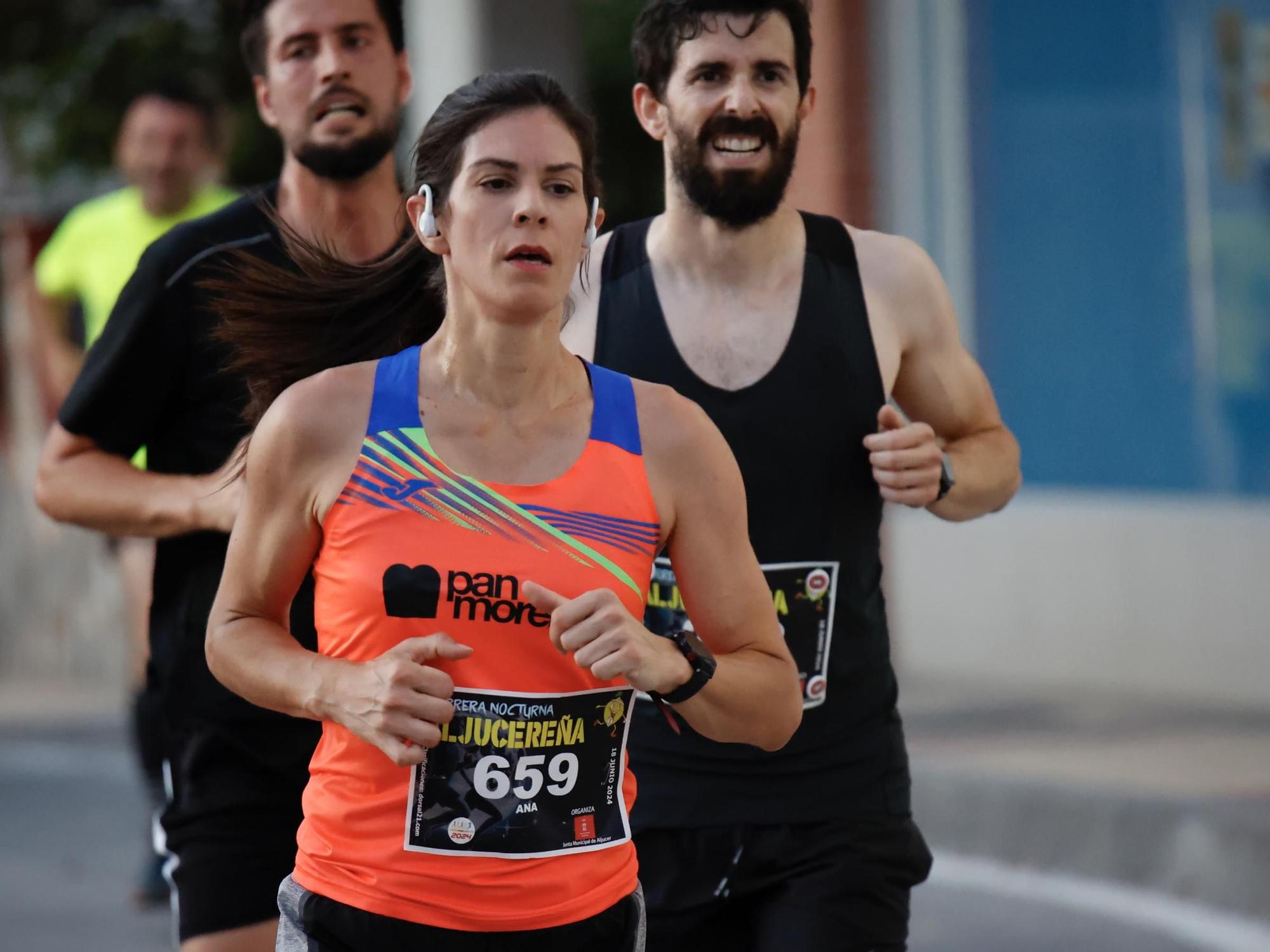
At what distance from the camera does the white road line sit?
5.82 meters

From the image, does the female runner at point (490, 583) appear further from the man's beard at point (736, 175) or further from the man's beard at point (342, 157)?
the man's beard at point (342, 157)

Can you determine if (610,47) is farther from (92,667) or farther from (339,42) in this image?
(339,42)

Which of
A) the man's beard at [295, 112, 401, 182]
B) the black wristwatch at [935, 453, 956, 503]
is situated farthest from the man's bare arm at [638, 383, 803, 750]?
the man's beard at [295, 112, 401, 182]

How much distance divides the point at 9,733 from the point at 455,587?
7339 millimetres

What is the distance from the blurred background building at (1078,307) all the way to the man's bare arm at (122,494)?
427 cm

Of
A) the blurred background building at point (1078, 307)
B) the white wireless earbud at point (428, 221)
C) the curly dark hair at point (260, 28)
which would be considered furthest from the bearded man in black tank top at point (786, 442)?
the blurred background building at point (1078, 307)

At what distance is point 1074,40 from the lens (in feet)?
29.9

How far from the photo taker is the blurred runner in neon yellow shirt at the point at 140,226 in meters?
6.60

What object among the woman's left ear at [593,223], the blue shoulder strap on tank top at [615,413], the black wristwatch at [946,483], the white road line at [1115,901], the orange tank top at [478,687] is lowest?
the white road line at [1115,901]

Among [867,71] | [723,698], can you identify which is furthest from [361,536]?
[867,71]

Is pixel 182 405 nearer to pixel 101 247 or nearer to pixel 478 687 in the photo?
pixel 478 687

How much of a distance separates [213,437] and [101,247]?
3591 millimetres

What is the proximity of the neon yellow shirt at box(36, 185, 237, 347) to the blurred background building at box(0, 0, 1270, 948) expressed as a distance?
7.98 ft

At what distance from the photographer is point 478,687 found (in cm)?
267
